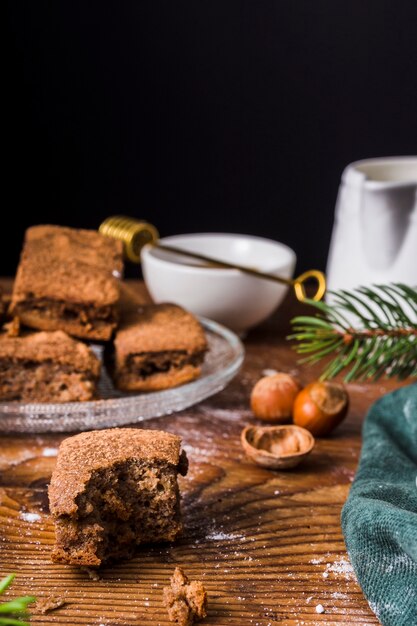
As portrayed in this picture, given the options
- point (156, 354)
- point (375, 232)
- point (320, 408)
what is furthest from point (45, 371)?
point (375, 232)

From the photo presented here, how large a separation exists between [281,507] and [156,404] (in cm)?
33

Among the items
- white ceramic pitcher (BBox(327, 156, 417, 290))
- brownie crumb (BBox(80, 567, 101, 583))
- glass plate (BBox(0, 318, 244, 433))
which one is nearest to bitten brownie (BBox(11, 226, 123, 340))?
glass plate (BBox(0, 318, 244, 433))

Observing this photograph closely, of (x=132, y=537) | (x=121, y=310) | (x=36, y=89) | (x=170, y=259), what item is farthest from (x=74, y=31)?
(x=132, y=537)

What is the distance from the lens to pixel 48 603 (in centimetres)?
109

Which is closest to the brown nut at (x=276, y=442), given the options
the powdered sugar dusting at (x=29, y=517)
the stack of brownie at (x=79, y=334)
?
the stack of brownie at (x=79, y=334)

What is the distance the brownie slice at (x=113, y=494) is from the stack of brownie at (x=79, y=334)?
37 centimetres

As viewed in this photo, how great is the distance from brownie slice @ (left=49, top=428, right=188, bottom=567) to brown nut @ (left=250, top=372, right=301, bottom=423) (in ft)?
1.32

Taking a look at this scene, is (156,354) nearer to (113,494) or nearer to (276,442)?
(276,442)

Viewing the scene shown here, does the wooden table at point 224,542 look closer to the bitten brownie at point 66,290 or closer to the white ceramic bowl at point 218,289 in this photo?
the bitten brownie at point 66,290

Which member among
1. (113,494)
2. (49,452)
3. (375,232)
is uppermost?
(375,232)

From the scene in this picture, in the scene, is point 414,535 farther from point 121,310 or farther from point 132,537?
point 121,310

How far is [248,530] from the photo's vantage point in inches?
50.4

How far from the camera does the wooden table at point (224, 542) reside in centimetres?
110

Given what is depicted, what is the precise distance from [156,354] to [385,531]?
2.19ft
